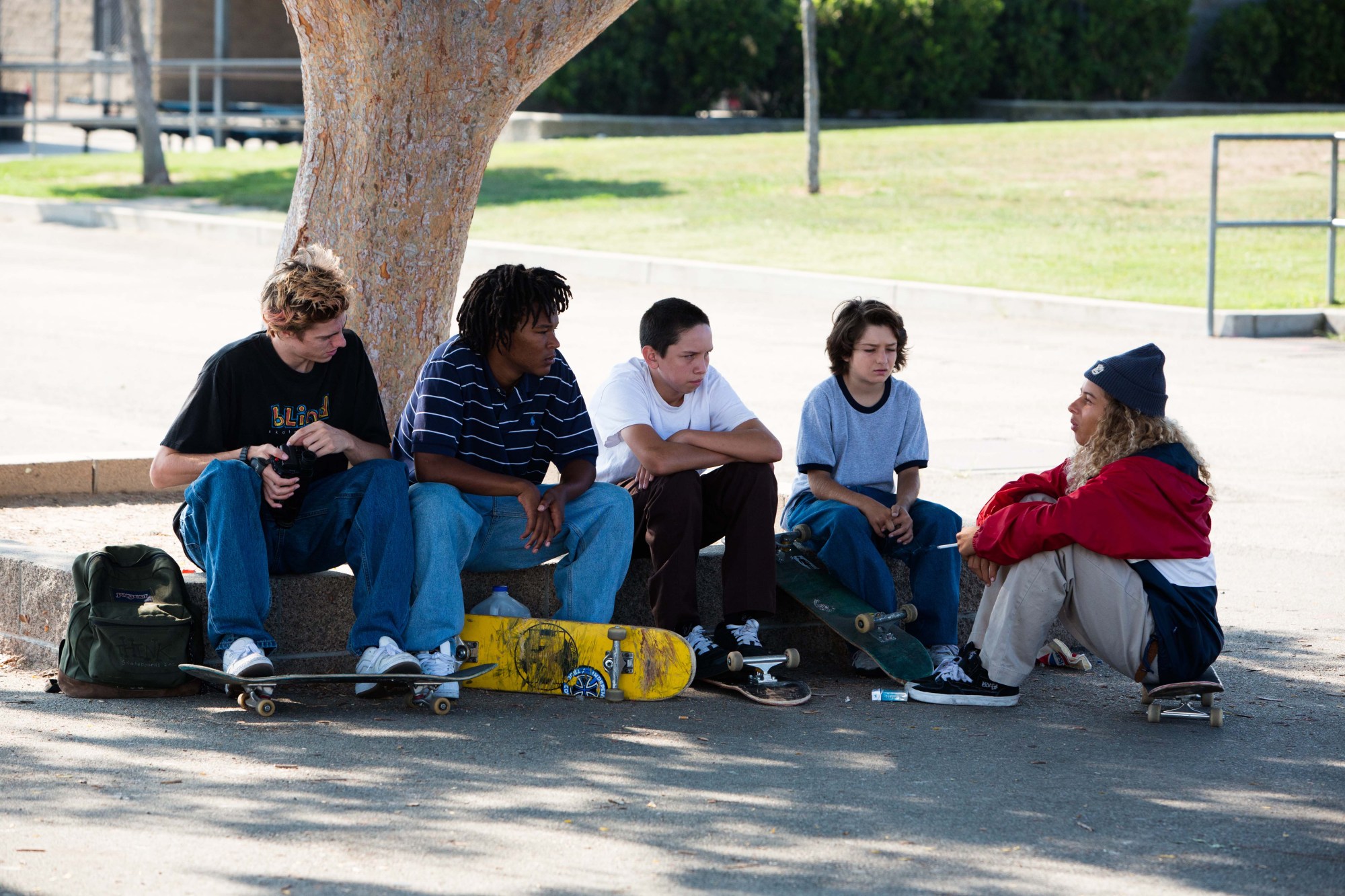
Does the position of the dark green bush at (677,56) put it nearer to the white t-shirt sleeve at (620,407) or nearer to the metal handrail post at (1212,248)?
the metal handrail post at (1212,248)

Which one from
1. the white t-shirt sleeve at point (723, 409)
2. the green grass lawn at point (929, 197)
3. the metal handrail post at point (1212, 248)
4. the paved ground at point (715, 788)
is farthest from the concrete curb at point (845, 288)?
the white t-shirt sleeve at point (723, 409)

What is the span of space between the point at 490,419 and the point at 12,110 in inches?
1176

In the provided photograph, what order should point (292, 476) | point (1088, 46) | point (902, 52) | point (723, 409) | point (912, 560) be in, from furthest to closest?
point (1088, 46), point (902, 52), point (723, 409), point (912, 560), point (292, 476)

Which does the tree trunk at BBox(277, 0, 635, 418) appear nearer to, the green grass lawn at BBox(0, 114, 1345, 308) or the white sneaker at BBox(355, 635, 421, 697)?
the white sneaker at BBox(355, 635, 421, 697)

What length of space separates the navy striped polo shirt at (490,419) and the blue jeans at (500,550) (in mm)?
140

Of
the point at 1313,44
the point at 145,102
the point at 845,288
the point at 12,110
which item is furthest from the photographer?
the point at 1313,44

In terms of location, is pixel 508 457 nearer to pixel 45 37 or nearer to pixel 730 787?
pixel 730 787

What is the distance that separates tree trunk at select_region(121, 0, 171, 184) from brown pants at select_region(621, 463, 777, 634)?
60.2 feet

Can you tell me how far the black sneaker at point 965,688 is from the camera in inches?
201

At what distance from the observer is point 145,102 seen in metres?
22.1

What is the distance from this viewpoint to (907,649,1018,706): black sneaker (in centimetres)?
509

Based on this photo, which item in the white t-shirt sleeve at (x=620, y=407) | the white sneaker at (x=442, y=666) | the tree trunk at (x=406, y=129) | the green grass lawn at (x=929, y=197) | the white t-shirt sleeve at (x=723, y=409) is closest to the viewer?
the white sneaker at (x=442, y=666)

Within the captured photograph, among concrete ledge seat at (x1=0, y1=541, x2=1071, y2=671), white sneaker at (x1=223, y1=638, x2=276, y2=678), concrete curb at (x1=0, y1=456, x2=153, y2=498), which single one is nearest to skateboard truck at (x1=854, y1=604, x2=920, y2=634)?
concrete ledge seat at (x1=0, y1=541, x2=1071, y2=671)

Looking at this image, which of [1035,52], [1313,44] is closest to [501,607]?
[1035,52]
